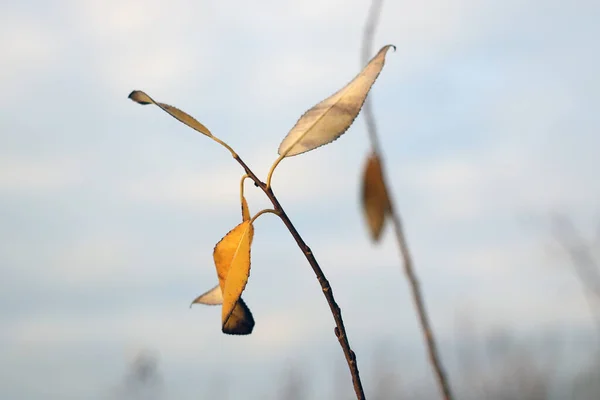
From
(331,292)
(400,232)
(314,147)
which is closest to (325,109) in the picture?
(314,147)

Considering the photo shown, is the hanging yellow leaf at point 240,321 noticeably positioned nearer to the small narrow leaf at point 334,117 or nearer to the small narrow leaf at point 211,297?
the small narrow leaf at point 211,297

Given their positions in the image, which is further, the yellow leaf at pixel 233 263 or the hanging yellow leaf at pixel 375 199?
the hanging yellow leaf at pixel 375 199

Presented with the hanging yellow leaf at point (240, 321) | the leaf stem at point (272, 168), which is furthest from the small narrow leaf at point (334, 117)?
the hanging yellow leaf at point (240, 321)

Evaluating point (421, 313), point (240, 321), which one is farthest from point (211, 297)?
point (421, 313)

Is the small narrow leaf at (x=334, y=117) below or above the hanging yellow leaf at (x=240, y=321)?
above

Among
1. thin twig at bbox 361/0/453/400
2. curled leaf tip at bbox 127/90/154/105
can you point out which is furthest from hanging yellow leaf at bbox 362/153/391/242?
curled leaf tip at bbox 127/90/154/105

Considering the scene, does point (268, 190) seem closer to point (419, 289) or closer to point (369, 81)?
point (369, 81)
